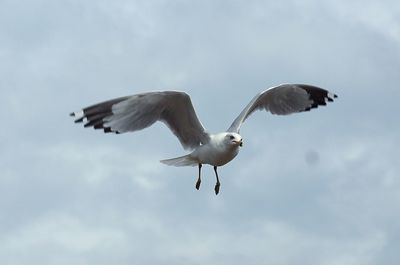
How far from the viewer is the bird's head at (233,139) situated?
18641mm

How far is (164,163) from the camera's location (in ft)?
65.3

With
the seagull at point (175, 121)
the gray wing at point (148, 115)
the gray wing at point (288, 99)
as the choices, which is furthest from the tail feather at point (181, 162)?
the gray wing at point (288, 99)

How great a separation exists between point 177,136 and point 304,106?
3.37 metres

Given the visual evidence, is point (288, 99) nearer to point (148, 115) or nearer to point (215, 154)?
point (215, 154)

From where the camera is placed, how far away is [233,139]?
61.2ft

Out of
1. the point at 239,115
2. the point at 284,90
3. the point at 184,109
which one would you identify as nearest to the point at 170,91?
the point at 184,109

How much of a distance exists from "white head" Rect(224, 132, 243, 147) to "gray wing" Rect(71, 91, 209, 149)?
2.58 ft

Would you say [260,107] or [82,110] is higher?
A: [260,107]

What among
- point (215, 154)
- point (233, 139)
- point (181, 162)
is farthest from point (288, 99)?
point (233, 139)

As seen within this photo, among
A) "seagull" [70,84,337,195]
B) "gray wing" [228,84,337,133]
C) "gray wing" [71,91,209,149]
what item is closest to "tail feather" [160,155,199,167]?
"seagull" [70,84,337,195]

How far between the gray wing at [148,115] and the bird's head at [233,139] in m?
0.80

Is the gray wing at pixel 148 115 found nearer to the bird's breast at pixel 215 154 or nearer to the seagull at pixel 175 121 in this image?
the seagull at pixel 175 121

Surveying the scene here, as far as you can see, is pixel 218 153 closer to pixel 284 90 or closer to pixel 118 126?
pixel 118 126

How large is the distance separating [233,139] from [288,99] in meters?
3.47
